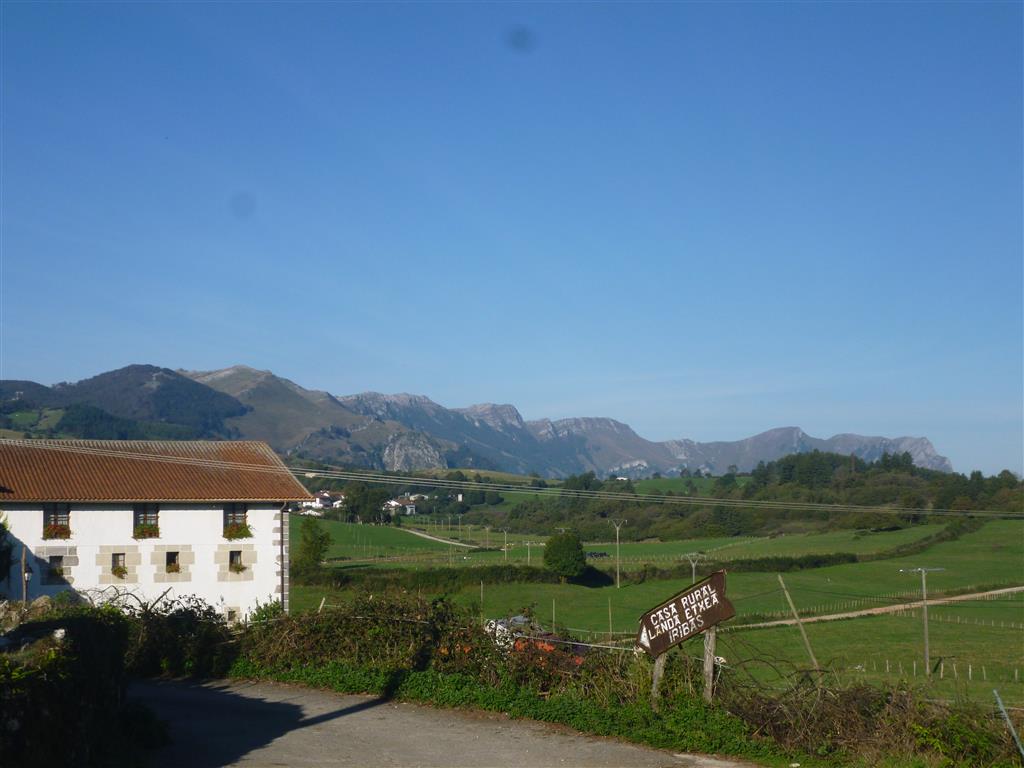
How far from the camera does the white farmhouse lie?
29.9 metres

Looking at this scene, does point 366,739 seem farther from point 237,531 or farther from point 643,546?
point 643,546

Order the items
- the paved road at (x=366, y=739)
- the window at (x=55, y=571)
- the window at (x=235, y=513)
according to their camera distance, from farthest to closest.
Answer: the window at (x=235, y=513)
the window at (x=55, y=571)
the paved road at (x=366, y=739)

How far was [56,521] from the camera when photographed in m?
30.2

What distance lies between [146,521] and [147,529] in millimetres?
282

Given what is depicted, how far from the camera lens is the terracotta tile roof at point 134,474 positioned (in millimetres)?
30748

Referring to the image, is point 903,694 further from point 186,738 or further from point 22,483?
point 22,483

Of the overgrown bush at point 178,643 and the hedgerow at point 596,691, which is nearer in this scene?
the hedgerow at point 596,691

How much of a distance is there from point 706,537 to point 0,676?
4284 inches

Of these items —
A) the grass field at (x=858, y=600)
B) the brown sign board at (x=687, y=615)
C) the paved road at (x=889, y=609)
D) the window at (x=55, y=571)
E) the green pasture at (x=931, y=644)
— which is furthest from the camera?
the paved road at (x=889, y=609)

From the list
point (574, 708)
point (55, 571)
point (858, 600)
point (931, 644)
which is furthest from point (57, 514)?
point (858, 600)

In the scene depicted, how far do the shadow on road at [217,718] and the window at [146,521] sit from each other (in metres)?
15.4

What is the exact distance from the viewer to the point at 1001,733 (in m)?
9.59

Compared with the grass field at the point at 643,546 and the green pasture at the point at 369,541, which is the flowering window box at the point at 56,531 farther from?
the green pasture at the point at 369,541

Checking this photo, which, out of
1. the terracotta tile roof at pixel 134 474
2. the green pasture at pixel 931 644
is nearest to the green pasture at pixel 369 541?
the green pasture at pixel 931 644
